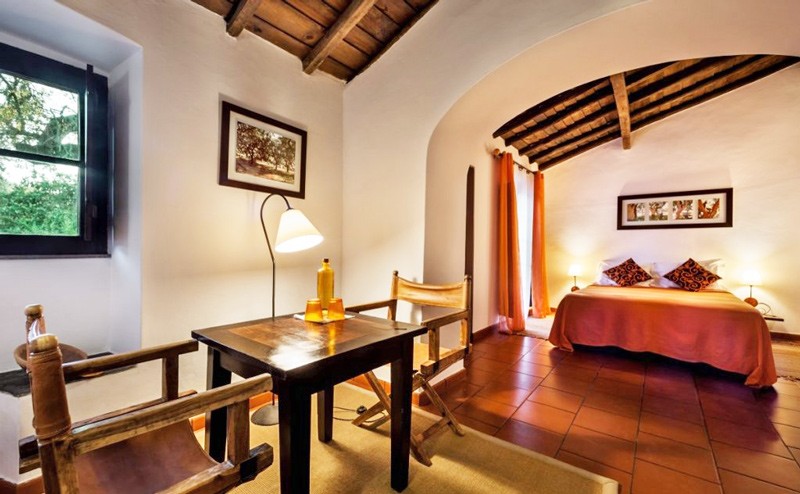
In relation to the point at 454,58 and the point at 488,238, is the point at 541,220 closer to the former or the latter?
the point at 488,238

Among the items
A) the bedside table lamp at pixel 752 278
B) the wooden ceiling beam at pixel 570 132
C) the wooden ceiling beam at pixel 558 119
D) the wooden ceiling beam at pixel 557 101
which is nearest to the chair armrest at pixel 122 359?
the wooden ceiling beam at pixel 557 101

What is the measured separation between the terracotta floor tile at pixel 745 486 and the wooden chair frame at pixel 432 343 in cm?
128

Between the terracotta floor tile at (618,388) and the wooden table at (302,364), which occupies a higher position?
the wooden table at (302,364)

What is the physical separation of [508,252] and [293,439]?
373cm

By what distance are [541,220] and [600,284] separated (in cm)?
125

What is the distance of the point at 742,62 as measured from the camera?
3.78m

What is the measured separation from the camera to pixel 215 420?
136 centimetres

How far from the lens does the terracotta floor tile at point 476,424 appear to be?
2093 mm

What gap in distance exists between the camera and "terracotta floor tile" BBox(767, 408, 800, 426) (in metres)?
2.23

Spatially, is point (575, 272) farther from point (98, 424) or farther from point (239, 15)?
point (98, 424)

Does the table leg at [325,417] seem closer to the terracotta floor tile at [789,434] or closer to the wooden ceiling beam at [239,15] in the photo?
the wooden ceiling beam at [239,15]

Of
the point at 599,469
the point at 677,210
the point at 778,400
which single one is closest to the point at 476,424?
the point at 599,469

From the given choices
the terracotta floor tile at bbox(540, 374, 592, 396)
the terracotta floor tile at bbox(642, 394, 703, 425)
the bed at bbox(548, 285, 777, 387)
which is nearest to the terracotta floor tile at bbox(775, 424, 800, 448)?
the terracotta floor tile at bbox(642, 394, 703, 425)

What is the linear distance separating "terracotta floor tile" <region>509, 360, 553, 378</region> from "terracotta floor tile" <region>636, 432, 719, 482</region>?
1029 millimetres
